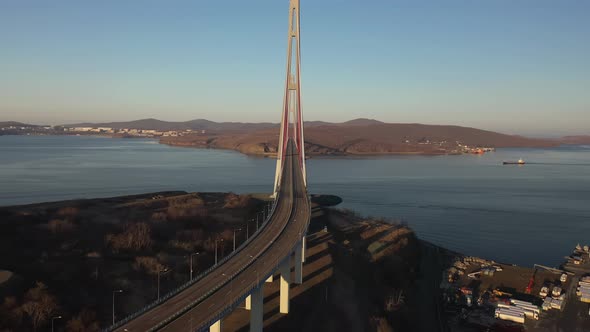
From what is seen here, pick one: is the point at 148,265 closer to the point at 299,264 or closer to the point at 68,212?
the point at 299,264

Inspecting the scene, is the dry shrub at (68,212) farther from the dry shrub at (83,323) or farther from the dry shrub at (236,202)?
the dry shrub at (83,323)

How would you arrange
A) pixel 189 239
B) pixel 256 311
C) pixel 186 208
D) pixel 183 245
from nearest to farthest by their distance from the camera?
pixel 256 311, pixel 183 245, pixel 189 239, pixel 186 208

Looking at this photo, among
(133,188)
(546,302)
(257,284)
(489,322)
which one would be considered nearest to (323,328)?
(257,284)

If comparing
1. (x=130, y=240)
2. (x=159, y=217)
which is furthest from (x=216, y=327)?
(x=159, y=217)

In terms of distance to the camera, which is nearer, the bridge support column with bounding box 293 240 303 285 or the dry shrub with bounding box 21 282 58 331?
the dry shrub with bounding box 21 282 58 331

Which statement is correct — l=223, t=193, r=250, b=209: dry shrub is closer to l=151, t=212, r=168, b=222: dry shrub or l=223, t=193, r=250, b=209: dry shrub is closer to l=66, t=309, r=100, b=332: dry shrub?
l=151, t=212, r=168, b=222: dry shrub

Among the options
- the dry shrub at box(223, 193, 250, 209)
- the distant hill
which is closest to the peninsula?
the distant hill

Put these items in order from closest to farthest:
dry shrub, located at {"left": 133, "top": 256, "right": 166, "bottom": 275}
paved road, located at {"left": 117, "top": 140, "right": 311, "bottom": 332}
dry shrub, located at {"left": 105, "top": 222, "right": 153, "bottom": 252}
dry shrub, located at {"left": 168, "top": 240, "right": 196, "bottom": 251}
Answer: paved road, located at {"left": 117, "top": 140, "right": 311, "bottom": 332} < dry shrub, located at {"left": 133, "top": 256, "right": 166, "bottom": 275} < dry shrub, located at {"left": 105, "top": 222, "right": 153, "bottom": 252} < dry shrub, located at {"left": 168, "top": 240, "right": 196, "bottom": 251}
